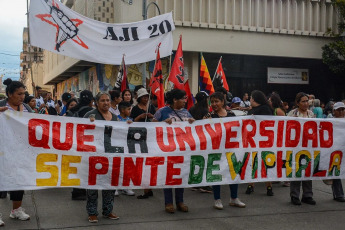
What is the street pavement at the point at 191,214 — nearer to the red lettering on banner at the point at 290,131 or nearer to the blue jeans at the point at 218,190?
the blue jeans at the point at 218,190

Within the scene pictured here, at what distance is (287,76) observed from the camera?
20266 millimetres

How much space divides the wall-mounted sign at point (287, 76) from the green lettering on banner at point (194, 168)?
13796mm

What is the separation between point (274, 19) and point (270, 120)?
12547 mm

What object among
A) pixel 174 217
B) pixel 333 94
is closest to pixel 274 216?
pixel 174 217

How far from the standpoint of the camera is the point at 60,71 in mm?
28203

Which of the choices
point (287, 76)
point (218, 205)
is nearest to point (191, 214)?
point (218, 205)

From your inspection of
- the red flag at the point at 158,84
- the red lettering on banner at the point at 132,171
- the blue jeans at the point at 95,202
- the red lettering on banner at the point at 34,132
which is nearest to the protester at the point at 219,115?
the red lettering on banner at the point at 132,171

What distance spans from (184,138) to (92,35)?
3.53 metres

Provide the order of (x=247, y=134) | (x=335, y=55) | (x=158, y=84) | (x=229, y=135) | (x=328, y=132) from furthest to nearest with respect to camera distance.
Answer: (x=335, y=55) → (x=158, y=84) → (x=328, y=132) → (x=247, y=134) → (x=229, y=135)

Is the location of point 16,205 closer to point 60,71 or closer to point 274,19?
point 274,19

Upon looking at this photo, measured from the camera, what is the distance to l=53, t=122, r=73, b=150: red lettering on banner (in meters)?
6.05

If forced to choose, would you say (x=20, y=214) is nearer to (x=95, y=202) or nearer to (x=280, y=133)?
(x=95, y=202)

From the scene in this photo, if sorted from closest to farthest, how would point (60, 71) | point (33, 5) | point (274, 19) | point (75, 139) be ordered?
1. point (75, 139)
2. point (33, 5)
3. point (274, 19)
4. point (60, 71)

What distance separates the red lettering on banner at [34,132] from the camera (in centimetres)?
595
